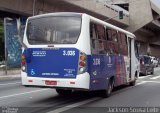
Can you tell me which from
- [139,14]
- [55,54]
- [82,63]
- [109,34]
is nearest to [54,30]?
[55,54]

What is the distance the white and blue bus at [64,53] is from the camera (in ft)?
41.7

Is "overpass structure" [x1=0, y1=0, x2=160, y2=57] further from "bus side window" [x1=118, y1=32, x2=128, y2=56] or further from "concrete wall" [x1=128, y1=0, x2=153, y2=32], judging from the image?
"bus side window" [x1=118, y1=32, x2=128, y2=56]

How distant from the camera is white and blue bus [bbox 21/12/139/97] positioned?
12711mm

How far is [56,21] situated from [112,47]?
3372 millimetres

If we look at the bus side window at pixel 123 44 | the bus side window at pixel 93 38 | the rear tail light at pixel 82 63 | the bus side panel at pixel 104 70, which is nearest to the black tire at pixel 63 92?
the bus side panel at pixel 104 70

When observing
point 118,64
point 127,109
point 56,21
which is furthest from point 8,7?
point 127,109

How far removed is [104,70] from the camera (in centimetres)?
1452

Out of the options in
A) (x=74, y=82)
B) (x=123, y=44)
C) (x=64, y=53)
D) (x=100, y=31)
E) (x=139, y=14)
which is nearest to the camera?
(x=74, y=82)

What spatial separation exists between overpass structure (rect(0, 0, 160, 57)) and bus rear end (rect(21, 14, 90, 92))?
2390cm

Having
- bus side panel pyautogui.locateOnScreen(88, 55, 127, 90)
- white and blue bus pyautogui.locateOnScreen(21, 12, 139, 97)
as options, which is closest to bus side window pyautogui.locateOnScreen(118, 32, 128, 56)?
bus side panel pyautogui.locateOnScreen(88, 55, 127, 90)

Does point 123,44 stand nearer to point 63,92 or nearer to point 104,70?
point 104,70

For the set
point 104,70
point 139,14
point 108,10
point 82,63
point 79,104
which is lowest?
point 79,104

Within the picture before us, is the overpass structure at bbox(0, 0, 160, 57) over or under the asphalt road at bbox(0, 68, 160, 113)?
over

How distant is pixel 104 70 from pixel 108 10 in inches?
1863
